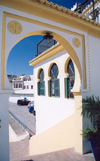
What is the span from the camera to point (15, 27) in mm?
3438

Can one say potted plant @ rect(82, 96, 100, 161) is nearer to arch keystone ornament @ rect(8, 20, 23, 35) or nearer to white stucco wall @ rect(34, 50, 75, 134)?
white stucco wall @ rect(34, 50, 75, 134)

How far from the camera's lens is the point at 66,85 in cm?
716

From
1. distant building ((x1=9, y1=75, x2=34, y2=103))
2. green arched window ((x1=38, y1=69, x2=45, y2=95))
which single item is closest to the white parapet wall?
distant building ((x1=9, y1=75, x2=34, y2=103))

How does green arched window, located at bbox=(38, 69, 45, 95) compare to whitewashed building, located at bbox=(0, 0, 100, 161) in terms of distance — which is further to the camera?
green arched window, located at bbox=(38, 69, 45, 95)

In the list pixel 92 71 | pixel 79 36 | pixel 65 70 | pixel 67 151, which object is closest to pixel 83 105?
pixel 92 71

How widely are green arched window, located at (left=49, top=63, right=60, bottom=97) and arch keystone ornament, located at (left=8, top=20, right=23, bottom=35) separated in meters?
4.82

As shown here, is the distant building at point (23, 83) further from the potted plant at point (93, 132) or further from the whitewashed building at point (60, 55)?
the potted plant at point (93, 132)

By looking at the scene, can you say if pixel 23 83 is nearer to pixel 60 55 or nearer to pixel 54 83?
pixel 54 83

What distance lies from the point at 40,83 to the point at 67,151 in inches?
245

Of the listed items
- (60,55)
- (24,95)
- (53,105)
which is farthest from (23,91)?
(60,55)

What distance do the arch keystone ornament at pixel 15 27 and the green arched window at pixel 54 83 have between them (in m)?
4.82

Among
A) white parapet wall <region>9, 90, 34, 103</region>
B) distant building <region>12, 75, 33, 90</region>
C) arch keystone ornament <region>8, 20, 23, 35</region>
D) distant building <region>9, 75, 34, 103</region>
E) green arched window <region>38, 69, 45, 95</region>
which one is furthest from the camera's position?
distant building <region>12, 75, 33, 90</region>

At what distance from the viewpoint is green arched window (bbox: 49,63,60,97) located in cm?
799

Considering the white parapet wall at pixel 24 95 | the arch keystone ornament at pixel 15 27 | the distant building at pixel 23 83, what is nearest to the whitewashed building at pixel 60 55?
the arch keystone ornament at pixel 15 27
